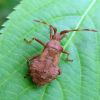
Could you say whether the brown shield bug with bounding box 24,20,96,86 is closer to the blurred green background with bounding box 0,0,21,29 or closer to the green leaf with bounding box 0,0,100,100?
the green leaf with bounding box 0,0,100,100

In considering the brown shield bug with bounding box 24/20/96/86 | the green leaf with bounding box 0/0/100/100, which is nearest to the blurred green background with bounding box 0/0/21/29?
the green leaf with bounding box 0/0/100/100

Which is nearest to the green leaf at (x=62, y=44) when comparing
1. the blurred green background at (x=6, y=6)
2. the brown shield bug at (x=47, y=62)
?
the brown shield bug at (x=47, y=62)

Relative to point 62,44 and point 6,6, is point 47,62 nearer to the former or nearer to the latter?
point 62,44

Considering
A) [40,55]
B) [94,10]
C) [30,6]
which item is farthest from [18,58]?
[94,10]

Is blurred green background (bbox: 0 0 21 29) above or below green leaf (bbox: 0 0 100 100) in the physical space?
below

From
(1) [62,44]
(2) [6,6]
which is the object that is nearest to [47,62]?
(1) [62,44]

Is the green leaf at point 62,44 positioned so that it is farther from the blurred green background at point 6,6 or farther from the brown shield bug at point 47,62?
the blurred green background at point 6,6

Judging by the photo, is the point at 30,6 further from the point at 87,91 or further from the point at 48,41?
the point at 87,91
